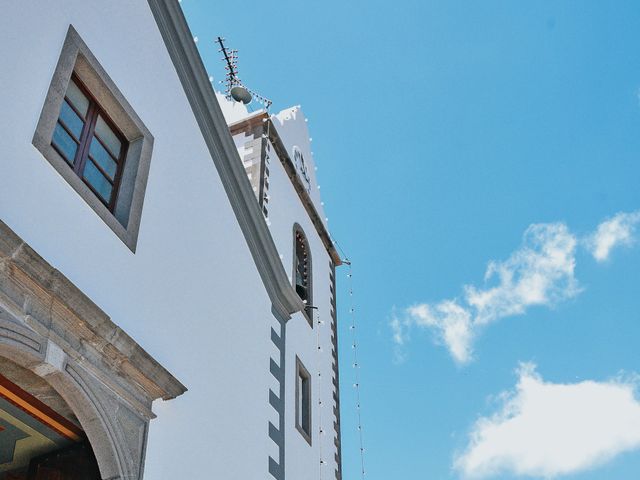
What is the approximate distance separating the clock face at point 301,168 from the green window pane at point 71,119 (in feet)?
24.3

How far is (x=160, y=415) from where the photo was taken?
5164mm

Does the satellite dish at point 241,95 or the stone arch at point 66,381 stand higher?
the satellite dish at point 241,95

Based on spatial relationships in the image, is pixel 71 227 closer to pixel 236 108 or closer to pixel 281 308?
pixel 281 308

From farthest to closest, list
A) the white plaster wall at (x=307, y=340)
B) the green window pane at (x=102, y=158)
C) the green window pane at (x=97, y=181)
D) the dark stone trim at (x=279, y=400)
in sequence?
1. the white plaster wall at (x=307, y=340)
2. the dark stone trim at (x=279, y=400)
3. the green window pane at (x=102, y=158)
4. the green window pane at (x=97, y=181)

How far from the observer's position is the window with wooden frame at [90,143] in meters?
5.03

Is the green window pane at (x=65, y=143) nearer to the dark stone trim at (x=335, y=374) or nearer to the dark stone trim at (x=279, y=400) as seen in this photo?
the dark stone trim at (x=279, y=400)

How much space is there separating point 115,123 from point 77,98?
1.46ft

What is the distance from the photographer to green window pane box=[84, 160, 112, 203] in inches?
204

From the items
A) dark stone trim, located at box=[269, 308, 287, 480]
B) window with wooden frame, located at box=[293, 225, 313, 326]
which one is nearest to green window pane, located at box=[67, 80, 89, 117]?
dark stone trim, located at box=[269, 308, 287, 480]

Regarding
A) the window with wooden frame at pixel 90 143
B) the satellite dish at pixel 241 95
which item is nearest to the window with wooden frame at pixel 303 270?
the satellite dish at pixel 241 95

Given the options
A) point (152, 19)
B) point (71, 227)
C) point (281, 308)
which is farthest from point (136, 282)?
point (281, 308)

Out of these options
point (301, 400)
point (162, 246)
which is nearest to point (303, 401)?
point (301, 400)

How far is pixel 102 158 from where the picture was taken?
548 cm

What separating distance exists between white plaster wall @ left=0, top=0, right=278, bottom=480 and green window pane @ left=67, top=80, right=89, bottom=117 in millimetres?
306
